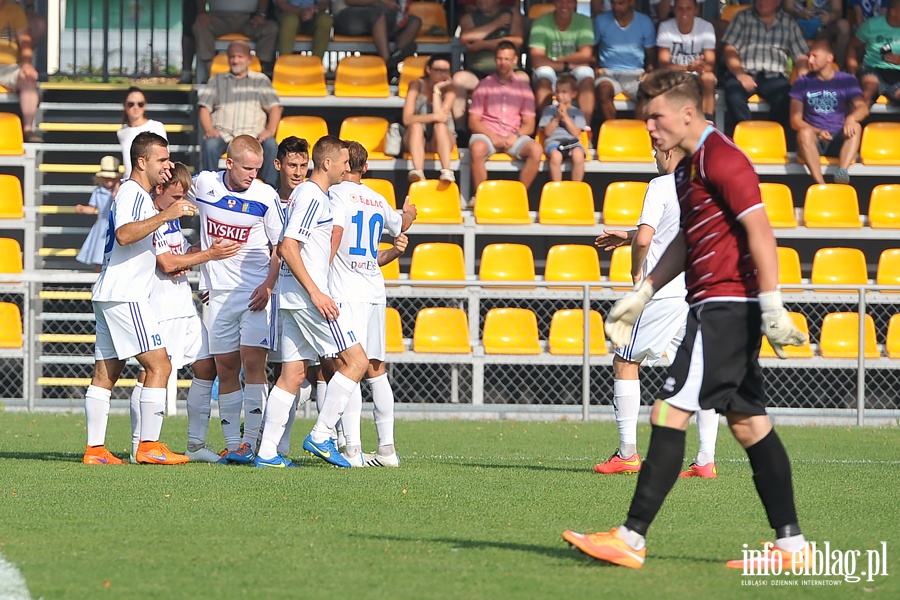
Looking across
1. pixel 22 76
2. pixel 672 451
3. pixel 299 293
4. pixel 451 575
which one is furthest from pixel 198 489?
pixel 22 76

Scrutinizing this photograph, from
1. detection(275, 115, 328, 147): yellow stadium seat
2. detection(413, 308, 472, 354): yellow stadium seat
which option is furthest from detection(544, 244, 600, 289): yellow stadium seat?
detection(275, 115, 328, 147): yellow stadium seat

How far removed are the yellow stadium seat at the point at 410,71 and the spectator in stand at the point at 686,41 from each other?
2987mm

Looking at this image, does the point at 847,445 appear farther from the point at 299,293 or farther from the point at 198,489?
the point at 198,489

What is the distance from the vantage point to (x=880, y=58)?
1591 cm

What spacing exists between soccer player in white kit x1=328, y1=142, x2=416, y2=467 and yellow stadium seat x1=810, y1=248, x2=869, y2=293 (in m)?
7.31

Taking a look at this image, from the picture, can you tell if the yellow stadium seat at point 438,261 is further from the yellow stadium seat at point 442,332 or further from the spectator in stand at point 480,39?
the spectator in stand at point 480,39

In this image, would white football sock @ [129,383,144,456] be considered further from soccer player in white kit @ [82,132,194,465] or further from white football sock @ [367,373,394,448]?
white football sock @ [367,373,394,448]

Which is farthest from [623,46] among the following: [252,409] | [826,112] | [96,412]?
[96,412]

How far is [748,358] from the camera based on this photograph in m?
4.85

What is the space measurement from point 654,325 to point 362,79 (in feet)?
29.1

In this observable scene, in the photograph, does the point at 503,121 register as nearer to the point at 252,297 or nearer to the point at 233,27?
the point at 233,27

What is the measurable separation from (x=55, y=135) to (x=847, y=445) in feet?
36.4

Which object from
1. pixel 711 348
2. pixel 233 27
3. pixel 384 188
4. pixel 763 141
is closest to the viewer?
pixel 711 348

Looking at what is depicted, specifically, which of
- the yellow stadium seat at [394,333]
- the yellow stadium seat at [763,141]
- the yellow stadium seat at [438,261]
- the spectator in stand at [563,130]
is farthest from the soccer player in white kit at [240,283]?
the yellow stadium seat at [763,141]
